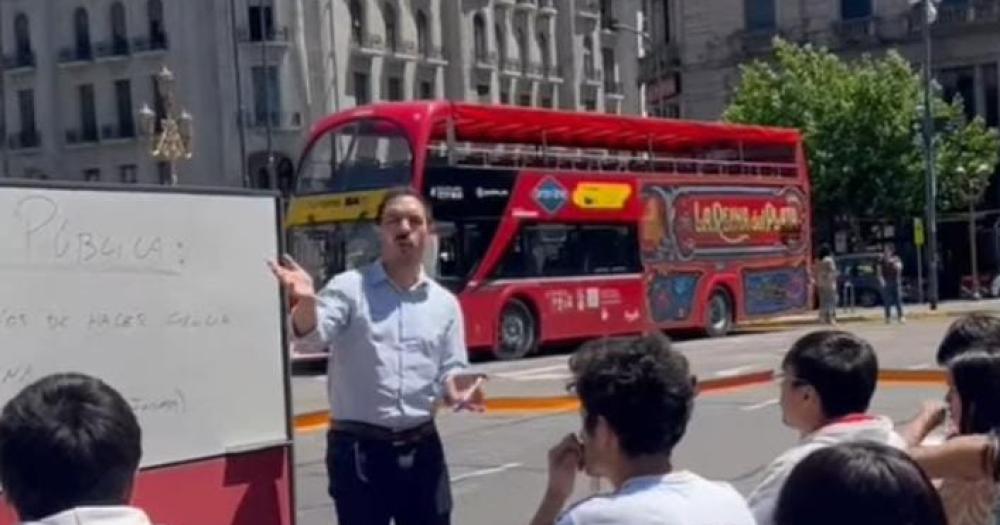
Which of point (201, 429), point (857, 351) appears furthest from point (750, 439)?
point (857, 351)

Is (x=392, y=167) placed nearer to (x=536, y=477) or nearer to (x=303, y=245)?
(x=303, y=245)

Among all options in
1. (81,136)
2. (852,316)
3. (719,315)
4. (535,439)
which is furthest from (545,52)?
(535,439)

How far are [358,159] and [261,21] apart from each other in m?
33.6

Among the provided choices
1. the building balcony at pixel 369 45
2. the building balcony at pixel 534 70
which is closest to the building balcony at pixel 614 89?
the building balcony at pixel 534 70

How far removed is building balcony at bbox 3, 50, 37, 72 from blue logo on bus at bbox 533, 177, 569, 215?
38.9m

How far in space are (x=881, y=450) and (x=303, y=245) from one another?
26908mm

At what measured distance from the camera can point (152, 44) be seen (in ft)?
207

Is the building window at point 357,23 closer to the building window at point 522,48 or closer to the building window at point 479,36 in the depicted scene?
the building window at point 479,36

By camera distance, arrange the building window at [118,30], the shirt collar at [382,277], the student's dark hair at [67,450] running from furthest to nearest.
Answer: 1. the building window at [118,30]
2. the shirt collar at [382,277]
3. the student's dark hair at [67,450]

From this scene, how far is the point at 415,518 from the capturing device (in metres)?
6.71

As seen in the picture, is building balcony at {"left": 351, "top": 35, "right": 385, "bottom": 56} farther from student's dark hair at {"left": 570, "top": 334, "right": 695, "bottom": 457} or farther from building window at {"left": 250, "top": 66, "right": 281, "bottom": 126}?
student's dark hair at {"left": 570, "top": 334, "right": 695, "bottom": 457}

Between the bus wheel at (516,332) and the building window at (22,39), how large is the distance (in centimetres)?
3928

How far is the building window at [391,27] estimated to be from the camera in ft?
212

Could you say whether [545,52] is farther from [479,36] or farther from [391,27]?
[391,27]
